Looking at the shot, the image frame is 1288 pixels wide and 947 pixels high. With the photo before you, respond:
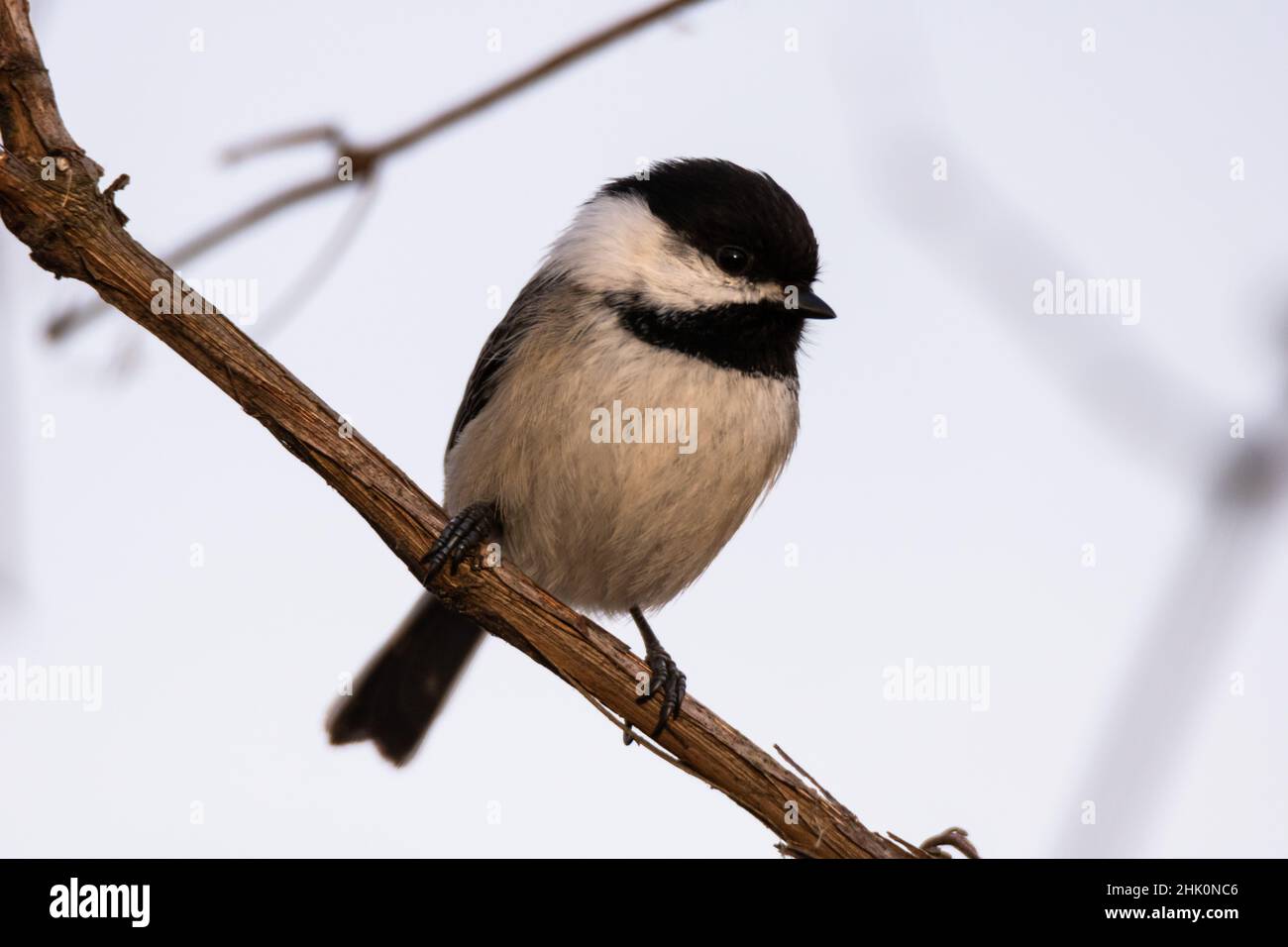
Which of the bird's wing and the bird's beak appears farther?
the bird's wing

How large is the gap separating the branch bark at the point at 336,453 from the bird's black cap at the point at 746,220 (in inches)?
52.2

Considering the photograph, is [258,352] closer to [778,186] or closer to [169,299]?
[169,299]

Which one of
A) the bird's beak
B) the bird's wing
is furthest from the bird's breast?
the bird's beak

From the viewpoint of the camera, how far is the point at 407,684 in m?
4.58

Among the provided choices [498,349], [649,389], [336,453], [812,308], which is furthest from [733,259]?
[336,453]

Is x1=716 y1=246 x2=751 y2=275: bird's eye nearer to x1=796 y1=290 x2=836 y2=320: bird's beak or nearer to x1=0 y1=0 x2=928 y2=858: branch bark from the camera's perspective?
x1=796 y1=290 x2=836 y2=320: bird's beak

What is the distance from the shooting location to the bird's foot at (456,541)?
9.96 feet

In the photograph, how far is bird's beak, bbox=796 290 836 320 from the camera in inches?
149

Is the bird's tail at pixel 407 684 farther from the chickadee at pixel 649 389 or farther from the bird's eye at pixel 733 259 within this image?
the bird's eye at pixel 733 259

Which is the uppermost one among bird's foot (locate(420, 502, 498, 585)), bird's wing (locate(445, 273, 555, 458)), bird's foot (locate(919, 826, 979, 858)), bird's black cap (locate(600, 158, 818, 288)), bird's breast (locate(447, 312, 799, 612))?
bird's black cap (locate(600, 158, 818, 288))

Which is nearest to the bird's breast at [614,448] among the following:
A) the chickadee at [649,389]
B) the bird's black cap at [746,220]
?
the chickadee at [649,389]

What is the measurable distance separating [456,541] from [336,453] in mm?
412

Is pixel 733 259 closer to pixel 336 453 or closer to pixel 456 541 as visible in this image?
pixel 456 541

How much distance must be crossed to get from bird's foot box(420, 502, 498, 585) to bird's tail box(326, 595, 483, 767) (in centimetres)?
102
